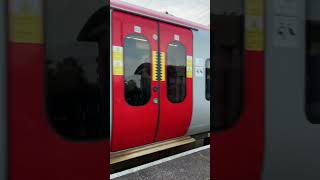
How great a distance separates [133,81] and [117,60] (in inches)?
17.7

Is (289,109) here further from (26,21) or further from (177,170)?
(177,170)

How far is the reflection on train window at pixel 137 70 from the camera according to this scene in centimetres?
472

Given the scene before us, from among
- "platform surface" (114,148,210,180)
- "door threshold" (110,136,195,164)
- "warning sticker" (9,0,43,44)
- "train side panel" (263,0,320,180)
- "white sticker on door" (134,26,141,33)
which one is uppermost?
"white sticker on door" (134,26,141,33)

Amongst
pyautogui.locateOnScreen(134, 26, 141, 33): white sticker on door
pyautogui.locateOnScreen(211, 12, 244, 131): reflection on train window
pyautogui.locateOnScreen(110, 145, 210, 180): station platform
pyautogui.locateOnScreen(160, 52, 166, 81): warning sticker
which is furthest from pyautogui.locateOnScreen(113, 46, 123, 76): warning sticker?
pyautogui.locateOnScreen(211, 12, 244, 131): reflection on train window

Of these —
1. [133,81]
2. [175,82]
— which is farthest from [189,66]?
[133,81]

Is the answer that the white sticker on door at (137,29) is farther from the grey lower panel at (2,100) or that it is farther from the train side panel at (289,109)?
the grey lower panel at (2,100)

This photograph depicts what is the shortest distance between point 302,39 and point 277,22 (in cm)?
14

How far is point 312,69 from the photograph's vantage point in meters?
1.44

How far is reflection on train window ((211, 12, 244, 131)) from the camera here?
1379 millimetres

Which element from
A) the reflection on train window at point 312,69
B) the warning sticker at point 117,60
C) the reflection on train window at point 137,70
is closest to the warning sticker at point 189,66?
the reflection on train window at point 137,70

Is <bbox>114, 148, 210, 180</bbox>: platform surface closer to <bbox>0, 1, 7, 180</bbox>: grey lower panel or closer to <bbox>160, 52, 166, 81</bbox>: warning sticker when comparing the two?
<bbox>160, 52, 166, 81</bbox>: warning sticker

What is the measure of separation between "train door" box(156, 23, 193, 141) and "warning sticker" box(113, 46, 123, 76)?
3.18 ft

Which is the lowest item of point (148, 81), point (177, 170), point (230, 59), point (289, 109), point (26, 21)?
point (177, 170)

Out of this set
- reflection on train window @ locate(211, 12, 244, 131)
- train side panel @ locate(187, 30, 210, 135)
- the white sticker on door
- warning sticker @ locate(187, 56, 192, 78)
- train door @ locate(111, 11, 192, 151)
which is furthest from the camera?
train side panel @ locate(187, 30, 210, 135)
